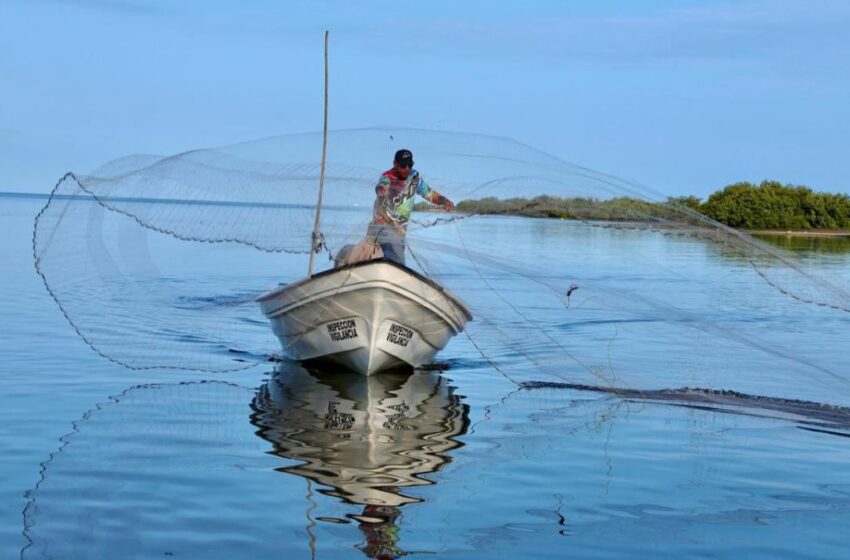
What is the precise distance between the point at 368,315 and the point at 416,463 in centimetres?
423

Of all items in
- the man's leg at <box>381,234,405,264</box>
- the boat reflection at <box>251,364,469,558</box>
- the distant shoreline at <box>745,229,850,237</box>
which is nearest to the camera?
the boat reflection at <box>251,364,469,558</box>

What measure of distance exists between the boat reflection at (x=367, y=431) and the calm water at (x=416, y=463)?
1.5 inches

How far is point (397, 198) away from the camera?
13.9 metres

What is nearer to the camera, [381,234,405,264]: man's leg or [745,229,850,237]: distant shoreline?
[381,234,405,264]: man's leg

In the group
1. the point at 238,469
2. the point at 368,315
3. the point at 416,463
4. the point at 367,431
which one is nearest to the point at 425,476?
the point at 416,463

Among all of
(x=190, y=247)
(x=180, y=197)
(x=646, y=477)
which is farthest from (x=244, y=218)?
(x=190, y=247)

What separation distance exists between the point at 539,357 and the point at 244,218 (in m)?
5.19

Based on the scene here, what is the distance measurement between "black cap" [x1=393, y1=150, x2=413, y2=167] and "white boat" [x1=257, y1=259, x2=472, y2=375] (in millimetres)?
1204

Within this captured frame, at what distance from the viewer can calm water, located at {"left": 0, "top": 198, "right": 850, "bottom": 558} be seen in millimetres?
8344

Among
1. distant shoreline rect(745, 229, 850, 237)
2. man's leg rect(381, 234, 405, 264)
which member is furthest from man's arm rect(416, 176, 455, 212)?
distant shoreline rect(745, 229, 850, 237)

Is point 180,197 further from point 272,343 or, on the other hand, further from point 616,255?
point 616,255

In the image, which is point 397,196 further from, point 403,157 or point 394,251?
point 394,251

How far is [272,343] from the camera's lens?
19.5 metres

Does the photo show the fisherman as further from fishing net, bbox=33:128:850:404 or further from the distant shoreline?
the distant shoreline
